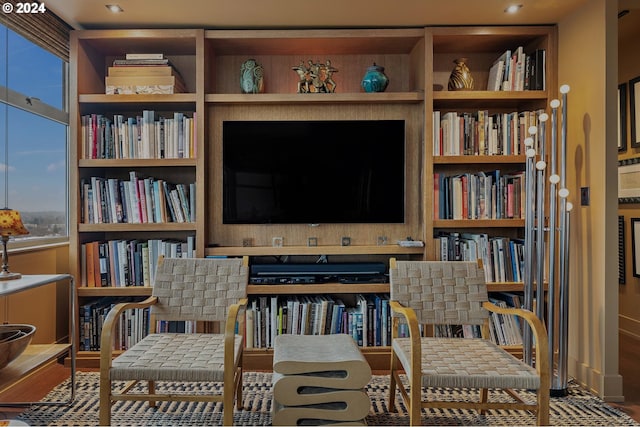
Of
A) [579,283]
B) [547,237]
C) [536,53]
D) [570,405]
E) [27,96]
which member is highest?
[536,53]

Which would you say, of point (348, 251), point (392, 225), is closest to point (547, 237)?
point (392, 225)

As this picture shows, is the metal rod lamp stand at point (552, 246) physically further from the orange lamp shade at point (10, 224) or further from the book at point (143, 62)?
the orange lamp shade at point (10, 224)

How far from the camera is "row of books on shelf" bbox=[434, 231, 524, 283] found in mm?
3330

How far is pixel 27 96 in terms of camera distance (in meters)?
3.10

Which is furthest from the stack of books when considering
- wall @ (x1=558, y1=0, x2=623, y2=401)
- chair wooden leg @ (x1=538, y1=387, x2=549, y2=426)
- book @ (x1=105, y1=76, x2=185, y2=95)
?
chair wooden leg @ (x1=538, y1=387, x2=549, y2=426)

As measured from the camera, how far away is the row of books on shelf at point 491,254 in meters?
3.33

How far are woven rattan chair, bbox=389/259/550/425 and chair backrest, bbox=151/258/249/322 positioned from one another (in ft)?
2.91

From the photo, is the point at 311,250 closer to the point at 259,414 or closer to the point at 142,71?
the point at 259,414

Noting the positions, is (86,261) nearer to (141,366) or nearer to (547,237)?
(141,366)

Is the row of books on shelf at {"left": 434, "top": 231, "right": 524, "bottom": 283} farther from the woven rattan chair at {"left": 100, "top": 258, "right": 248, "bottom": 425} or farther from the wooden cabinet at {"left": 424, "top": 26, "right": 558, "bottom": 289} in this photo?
the woven rattan chair at {"left": 100, "top": 258, "right": 248, "bottom": 425}

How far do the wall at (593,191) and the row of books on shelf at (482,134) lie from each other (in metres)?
0.31

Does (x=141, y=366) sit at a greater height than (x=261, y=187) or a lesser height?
lesser

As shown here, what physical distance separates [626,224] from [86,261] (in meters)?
4.40

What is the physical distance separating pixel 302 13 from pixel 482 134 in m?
1.47
